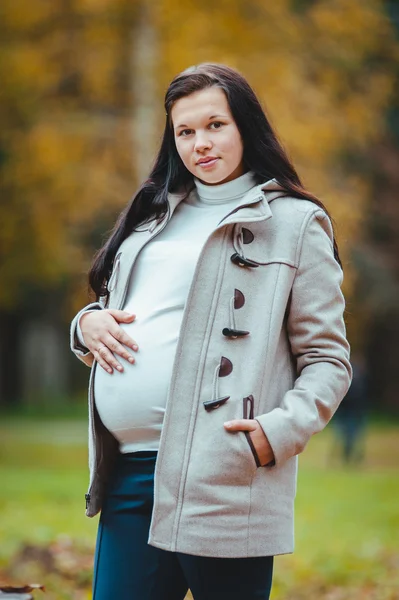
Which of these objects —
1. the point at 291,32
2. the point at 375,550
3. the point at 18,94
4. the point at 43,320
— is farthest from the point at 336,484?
the point at 43,320

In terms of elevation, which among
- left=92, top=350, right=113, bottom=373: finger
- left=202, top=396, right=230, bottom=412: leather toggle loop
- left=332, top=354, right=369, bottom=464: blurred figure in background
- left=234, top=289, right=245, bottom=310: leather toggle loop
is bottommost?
left=332, top=354, right=369, bottom=464: blurred figure in background

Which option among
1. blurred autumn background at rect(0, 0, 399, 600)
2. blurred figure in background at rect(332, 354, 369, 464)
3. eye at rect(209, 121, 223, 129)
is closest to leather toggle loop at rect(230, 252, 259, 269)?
eye at rect(209, 121, 223, 129)

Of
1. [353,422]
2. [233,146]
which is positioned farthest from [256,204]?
[353,422]

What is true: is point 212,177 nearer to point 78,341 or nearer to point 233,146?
point 233,146

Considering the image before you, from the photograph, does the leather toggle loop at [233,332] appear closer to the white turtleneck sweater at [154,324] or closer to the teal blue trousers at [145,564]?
the white turtleneck sweater at [154,324]

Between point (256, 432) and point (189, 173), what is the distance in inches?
33.6

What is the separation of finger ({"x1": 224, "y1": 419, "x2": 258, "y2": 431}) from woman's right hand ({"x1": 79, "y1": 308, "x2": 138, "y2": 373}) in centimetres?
35

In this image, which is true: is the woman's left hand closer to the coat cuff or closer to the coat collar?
the coat collar

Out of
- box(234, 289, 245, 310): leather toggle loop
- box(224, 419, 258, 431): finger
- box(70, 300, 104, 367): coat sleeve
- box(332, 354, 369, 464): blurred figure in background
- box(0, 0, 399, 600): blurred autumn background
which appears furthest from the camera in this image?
box(332, 354, 369, 464): blurred figure in background

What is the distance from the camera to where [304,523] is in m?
9.41

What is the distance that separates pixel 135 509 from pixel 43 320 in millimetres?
A: 30382

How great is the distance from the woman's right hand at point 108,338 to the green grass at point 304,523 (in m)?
2.87

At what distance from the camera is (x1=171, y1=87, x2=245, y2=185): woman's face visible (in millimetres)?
2893

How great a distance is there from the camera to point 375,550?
758cm
